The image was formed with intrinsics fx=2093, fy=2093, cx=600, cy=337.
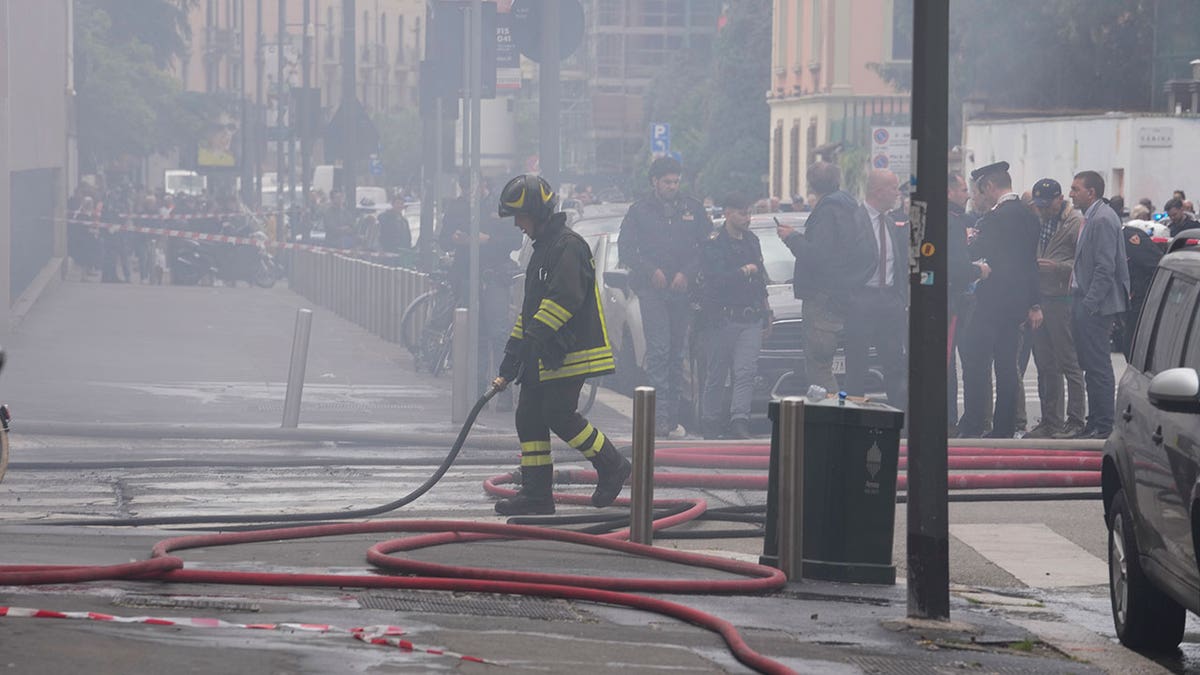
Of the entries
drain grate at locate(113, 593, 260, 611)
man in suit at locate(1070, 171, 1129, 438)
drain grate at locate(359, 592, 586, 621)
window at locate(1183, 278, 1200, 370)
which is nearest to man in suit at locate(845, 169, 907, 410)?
man in suit at locate(1070, 171, 1129, 438)

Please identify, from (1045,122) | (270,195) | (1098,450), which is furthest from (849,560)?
(270,195)

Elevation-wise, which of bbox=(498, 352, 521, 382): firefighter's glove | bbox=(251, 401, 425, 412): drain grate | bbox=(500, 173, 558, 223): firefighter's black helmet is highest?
bbox=(500, 173, 558, 223): firefighter's black helmet

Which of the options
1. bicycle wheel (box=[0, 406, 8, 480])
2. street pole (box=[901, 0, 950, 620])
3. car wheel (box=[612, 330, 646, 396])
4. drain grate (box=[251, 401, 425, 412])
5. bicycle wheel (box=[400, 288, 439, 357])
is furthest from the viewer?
bicycle wheel (box=[400, 288, 439, 357])

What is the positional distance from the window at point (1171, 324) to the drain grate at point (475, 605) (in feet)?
7.96

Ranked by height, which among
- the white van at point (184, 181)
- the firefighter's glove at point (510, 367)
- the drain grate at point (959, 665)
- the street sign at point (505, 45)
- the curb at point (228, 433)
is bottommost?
the curb at point (228, 433)

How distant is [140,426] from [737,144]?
6269 centimetres

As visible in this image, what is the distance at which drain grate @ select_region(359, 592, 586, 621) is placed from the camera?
7938mm

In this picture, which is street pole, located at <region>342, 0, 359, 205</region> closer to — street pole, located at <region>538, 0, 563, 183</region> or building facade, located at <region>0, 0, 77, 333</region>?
building facade, located at <region>0, 0, 77, 333</region>

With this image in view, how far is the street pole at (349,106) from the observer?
34.1m

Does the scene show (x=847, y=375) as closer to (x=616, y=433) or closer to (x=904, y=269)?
(x=904, y=269)

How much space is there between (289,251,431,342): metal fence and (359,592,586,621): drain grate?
15907 mm

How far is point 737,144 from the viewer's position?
7744 centimetres

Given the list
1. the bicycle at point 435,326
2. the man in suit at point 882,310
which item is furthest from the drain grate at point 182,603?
the bicycle at point 435,326

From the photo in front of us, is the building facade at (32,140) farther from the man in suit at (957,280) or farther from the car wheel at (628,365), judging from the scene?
the man in suit at (957,280)
